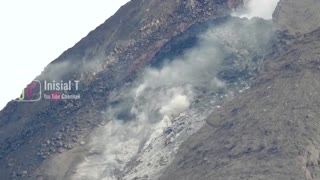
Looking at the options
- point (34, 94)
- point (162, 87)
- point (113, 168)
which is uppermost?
point (34, 94)

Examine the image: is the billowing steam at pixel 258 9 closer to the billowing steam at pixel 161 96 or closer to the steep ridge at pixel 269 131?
the billowing steam at pixel 161 96

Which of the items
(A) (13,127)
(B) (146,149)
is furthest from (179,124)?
(A) (13,127)

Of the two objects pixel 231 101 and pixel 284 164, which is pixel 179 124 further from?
pixel 284 164

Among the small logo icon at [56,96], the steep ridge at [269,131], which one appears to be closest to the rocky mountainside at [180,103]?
the steep ridge at [269,131]

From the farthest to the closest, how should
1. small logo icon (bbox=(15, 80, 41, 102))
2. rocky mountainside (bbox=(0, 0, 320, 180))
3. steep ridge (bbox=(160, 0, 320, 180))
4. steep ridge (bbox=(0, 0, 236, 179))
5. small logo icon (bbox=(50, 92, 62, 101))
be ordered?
small logo icon (bbox=(15, 80, 41, 102)) < small logo icon (bbox=(50, 92, 62, 101)) < steep ridge (bbox=(0, 0, 236, 179)) < rocky mountainside (bbox=(0, 0, 320, 180)) < steep ridge (bbox=(160, 0, 320, 180))

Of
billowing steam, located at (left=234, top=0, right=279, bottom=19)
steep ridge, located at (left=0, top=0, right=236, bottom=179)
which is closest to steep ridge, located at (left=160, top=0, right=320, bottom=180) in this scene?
steep ridge, located at (left=0, top=0, right=236, bottom=179)

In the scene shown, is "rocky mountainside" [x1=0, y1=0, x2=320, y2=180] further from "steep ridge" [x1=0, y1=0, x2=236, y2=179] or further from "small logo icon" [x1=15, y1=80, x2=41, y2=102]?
"small logo icon" [x1=15, y1=80, x2=41, y2=102]

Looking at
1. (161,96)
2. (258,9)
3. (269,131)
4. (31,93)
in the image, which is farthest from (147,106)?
(258,9)
